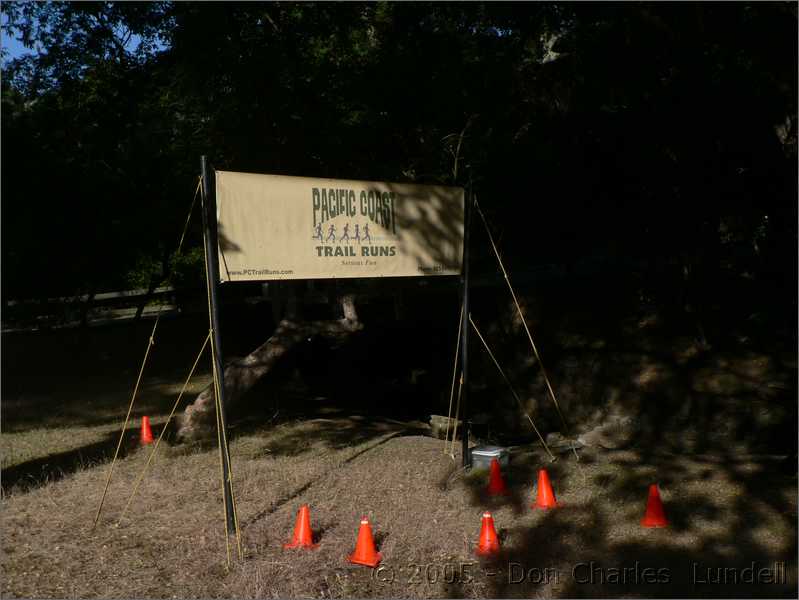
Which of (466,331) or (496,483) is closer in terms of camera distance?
(496,483)

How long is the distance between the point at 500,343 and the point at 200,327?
28.6ft

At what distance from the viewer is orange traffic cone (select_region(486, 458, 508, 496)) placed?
7635mm

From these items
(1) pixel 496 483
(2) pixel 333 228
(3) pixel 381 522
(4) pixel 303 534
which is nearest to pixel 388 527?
(3) pixel 381 522

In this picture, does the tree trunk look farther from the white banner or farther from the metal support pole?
the white banner

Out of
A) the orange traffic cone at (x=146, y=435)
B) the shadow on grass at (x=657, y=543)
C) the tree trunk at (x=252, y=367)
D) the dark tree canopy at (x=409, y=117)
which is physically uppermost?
the dark tree canopy at (x=409, y=117)

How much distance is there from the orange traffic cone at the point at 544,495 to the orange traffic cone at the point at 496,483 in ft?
1.37

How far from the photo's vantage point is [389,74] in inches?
542

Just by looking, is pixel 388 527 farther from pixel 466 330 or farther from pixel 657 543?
pixel 466 330

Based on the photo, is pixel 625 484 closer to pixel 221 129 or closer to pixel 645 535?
pixel 645 535

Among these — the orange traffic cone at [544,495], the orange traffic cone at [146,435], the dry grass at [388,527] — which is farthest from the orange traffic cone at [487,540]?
the orange traffic cone at [146,435]

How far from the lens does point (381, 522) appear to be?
694 cm

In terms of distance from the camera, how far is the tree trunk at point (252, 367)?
33.8 feet

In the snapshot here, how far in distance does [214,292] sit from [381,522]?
237 centimetres

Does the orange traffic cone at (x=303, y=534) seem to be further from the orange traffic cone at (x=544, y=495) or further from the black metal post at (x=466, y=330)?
the black metal post at (x=466, y=330)
